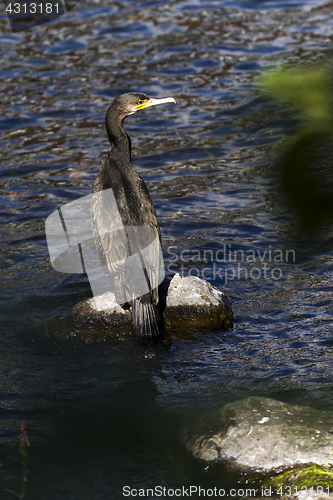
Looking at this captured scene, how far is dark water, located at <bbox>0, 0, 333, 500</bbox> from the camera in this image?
3.86 meters

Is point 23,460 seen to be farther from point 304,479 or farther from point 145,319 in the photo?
point 304,479

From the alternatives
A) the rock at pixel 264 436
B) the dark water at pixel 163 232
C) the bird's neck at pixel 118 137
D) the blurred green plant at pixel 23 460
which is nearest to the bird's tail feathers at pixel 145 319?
the dark water at pixel 163 232

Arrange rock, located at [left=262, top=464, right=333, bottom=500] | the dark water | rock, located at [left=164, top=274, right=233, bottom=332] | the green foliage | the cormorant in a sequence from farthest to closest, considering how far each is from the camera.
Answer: rock, located at [left=164, top=274, right=233, bottom=332], the cormorant, the dark water, rock, located at [left=262, top=464, right=333, bottom=500], the green foliage

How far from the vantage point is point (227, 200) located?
7.92 m

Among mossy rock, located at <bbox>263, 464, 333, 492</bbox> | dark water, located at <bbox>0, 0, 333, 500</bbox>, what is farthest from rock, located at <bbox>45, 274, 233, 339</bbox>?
mossy rock, located at <bbox>263, 464, 333, 492</bbox>

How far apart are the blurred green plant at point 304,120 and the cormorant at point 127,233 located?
3656 mm

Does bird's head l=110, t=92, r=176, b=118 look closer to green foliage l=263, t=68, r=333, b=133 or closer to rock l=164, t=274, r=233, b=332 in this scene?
rock l=164, t=274, r=233, b=332

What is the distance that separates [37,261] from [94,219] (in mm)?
1921

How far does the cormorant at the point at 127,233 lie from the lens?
15.8 feet

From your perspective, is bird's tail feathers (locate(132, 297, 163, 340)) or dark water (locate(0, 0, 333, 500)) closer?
dark water (locate(0, 0, 333, 500))

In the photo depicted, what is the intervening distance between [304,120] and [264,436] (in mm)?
2807

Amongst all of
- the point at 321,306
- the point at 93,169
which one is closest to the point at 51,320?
the point at 321,306

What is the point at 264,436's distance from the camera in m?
3.54

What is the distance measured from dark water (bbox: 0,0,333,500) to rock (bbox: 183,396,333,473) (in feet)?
→ 0.45
